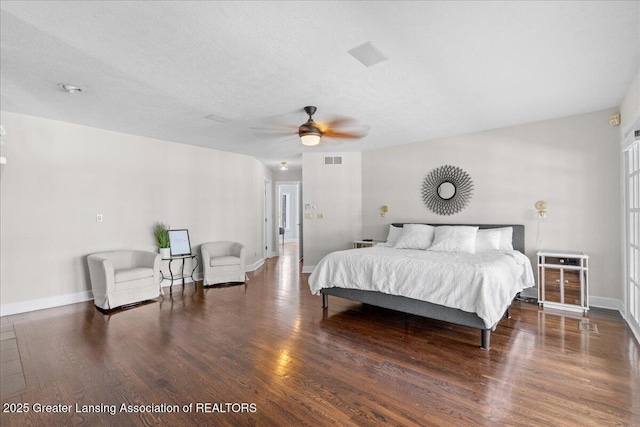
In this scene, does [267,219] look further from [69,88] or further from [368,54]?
[368,54]

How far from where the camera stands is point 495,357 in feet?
8.39

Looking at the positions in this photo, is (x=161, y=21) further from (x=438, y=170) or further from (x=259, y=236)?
(x=259, y=236)

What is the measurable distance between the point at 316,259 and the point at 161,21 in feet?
16.3

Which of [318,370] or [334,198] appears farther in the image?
[334,198]

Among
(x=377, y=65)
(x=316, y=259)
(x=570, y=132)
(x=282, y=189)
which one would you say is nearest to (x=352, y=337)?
(x=377, y=65)

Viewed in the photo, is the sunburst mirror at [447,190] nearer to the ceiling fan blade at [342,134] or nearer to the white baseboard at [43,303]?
the ceiling fan blade at [342,134]

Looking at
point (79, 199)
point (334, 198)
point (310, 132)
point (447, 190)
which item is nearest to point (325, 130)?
point (310, 132)

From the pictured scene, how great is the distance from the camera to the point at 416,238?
4.70 meters

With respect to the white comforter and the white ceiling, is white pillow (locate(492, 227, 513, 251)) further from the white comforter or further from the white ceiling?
the white ceiling

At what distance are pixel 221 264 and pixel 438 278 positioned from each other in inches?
145

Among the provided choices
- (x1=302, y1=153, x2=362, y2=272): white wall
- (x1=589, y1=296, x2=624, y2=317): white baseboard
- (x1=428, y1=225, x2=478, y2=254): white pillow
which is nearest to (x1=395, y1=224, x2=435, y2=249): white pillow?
(x1=428, y1=225, x2=478, y2=254): white pillow

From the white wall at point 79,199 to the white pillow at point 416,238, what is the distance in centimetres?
369

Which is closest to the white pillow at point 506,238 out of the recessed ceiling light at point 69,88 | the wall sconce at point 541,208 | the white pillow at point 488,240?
the white pillow at point 488,240

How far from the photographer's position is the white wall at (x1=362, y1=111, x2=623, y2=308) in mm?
3885
